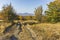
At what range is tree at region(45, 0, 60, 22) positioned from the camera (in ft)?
138

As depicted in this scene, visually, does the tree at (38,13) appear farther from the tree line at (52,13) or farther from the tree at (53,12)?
the tree at (53,12)

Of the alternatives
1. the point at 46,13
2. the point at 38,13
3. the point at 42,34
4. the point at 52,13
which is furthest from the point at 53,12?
the point at 42,34

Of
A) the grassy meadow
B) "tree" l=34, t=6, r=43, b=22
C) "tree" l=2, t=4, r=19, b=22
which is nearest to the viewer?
the grassy meadow

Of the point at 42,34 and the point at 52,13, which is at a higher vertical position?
the point at 52,13

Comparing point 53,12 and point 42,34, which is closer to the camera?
point 42,34

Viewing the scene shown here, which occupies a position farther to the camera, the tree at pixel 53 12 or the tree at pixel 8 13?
the tree at pixel 8 13

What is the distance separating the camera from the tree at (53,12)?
4219 cm

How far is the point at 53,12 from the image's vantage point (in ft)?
139

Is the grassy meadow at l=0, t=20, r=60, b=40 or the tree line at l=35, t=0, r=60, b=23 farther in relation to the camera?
the tree line at l=35, t=0, r=60, b=23

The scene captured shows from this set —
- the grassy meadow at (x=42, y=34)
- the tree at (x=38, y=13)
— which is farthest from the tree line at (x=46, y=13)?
the grassy meadow at (x=42, y=34)

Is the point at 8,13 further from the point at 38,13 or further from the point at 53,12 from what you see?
the point at 53,12

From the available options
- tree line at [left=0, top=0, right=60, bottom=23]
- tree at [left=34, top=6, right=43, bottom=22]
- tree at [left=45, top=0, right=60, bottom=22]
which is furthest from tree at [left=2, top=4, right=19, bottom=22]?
tree at [left=45, top=0, right=60, bottom=22]

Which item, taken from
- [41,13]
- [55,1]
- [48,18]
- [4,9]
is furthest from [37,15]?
[4,9]

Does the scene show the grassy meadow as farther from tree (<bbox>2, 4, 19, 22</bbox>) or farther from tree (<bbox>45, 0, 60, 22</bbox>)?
tree (<bbox>2, 4, 19, 22</bbox>)
